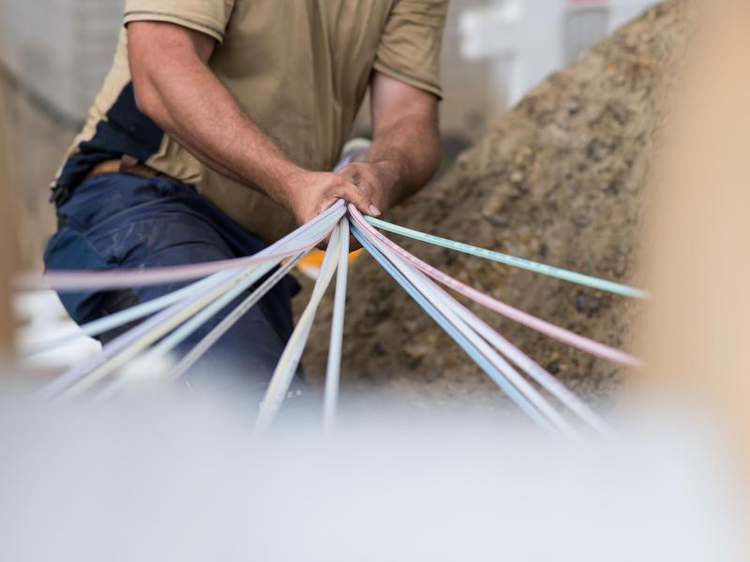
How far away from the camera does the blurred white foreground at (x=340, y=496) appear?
641 millimetres

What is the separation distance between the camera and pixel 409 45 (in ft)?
7.31

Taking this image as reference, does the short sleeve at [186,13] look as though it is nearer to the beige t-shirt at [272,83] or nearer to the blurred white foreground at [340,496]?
the beige t-shirt at [272,83]

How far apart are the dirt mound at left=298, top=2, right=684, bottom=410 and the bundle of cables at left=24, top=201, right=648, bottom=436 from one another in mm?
1220

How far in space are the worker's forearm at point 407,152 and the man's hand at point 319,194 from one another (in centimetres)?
34

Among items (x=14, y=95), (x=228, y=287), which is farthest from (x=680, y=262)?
(x=14, y=95)

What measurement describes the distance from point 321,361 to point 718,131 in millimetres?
2297

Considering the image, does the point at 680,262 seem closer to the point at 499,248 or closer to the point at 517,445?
the point at 517,445

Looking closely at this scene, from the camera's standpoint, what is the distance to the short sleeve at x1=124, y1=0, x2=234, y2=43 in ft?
5.84

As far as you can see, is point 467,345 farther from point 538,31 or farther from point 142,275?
point 538,31

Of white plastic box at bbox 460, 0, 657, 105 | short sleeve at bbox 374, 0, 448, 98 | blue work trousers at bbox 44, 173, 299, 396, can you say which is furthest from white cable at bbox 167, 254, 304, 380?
white plastic box at bbox 460, 0, 657, 105

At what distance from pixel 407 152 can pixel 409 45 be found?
313 millimetres

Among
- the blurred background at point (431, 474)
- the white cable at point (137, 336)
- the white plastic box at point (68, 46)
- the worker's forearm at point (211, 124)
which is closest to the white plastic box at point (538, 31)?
the worker's forearm at point (211, 124)

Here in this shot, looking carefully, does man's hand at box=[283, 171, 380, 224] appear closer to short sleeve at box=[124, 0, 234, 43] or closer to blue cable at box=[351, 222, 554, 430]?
blue cable at box=[351, 222, 554, 430]

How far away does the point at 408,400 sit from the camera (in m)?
2.67
